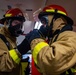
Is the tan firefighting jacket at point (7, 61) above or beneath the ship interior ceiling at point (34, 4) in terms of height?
beneath

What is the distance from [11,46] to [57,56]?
0.89 m

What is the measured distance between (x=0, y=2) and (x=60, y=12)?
125 cm

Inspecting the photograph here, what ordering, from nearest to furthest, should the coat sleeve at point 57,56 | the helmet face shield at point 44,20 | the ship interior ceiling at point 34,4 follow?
the coat sleeve at point 57,56
the helmet face shield at point 44,20
the ship interior ceiling at point 34,4

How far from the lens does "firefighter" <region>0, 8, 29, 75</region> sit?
190 centimetres

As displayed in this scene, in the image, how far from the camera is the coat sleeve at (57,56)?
143 cm

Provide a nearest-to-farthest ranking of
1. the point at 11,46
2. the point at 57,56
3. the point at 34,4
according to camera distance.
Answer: the point at 57,56
the point at 11,46
the point at 34,4

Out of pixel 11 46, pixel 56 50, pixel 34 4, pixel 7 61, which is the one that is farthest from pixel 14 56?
pixel 34 4

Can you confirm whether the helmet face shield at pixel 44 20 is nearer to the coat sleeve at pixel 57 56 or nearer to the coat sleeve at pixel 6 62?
the coat sleeve at pixel 57 56

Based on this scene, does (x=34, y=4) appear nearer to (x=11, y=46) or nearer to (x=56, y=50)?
(x=11, y=46)

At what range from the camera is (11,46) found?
217 cm

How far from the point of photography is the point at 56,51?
56.8 inches

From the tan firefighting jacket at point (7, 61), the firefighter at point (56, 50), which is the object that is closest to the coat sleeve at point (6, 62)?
the tan firefighting jacket at point (7, 61)

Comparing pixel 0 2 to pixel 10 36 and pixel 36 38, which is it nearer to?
pixel 10 36

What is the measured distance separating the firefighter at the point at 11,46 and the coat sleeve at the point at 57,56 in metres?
0.46
